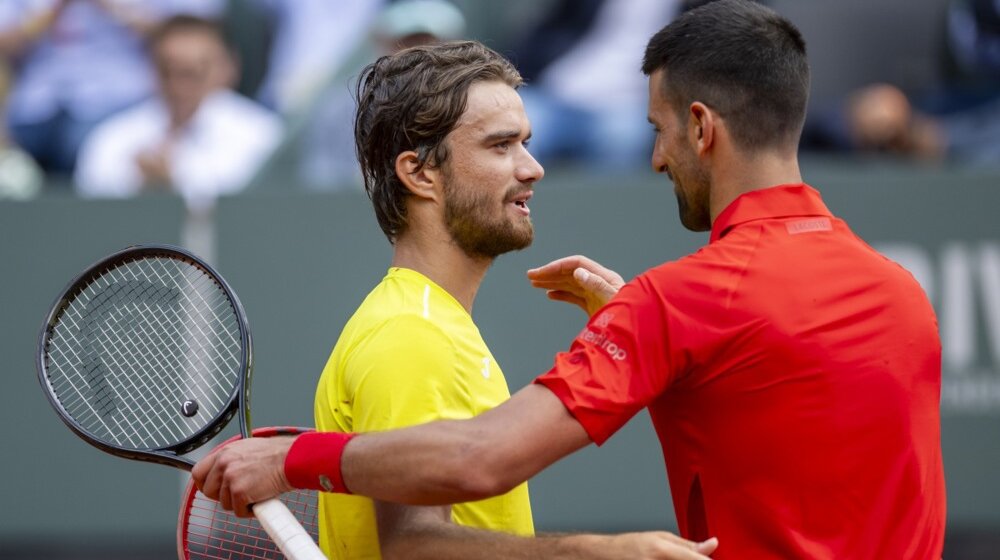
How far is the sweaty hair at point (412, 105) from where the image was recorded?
346 centimetres

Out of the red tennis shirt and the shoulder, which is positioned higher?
the shoulder

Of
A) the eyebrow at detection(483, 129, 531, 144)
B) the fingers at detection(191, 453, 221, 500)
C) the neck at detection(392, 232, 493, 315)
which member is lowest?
the fingers at detection(191, 453, 221, 500)

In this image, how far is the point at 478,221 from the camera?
3447 millimetres

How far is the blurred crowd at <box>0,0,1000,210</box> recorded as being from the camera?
7.67 meters

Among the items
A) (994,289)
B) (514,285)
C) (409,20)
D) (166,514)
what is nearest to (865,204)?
(994,289)

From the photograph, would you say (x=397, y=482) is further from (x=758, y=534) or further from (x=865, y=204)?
(x=865, y=204)

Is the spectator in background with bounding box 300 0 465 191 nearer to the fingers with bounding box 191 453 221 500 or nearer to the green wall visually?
the green wall

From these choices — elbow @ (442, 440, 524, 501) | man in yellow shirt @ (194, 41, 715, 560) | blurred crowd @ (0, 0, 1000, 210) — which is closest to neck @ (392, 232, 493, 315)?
man in yellow shirt @ (194, 41, 715, 560)

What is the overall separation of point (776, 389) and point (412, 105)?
45.8 inches

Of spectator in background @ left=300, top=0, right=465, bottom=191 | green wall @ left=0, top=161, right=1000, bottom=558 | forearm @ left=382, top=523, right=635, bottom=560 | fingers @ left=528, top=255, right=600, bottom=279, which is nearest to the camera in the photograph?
forearm @ left=382, top=523, right=635, bottom=560

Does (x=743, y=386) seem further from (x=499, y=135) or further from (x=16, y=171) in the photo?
(x=16, y=171)

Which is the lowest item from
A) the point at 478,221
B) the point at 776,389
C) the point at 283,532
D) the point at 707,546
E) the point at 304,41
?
the point at 707,546

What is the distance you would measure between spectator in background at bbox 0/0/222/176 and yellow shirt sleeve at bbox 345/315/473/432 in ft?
17.4

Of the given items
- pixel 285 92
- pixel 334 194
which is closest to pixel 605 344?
pixel 334 194
